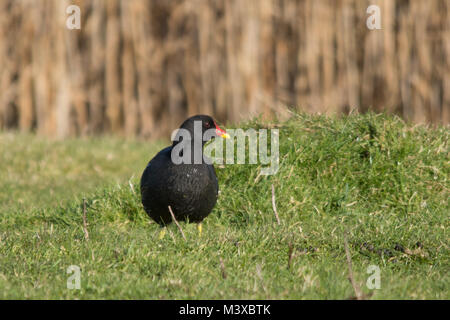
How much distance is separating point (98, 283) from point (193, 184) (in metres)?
1.26

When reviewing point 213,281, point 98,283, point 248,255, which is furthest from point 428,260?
point 98,283

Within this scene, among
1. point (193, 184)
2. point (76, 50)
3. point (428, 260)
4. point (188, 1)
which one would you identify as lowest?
point (428, 260)

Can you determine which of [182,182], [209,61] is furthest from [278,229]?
[209,61]

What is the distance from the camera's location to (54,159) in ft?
27.0

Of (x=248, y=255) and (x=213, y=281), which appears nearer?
(x=213, y=281)

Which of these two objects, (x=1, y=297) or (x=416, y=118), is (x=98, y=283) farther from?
(x=416, y=118)

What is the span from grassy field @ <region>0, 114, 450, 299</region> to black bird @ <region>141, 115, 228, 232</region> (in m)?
0.18

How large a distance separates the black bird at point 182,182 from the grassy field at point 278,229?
0.18 m

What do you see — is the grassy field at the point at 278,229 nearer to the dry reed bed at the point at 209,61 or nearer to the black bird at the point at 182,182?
the black bird at the point at 182,182

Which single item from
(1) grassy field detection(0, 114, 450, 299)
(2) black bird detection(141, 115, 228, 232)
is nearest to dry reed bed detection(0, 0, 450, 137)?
(1) grassy field detection(0, 114, 450, 299)

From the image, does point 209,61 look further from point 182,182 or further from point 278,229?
point 278,229

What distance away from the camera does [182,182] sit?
4.53 meters

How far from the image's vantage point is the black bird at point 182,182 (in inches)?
178

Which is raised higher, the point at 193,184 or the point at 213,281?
the point at 193,184
